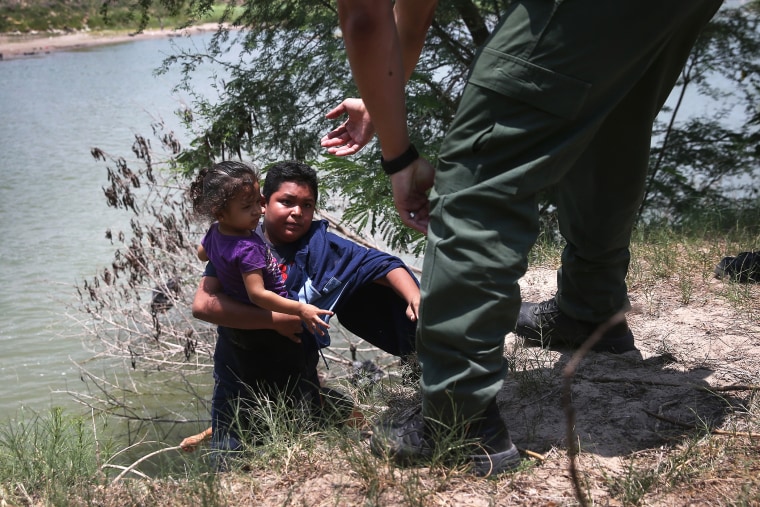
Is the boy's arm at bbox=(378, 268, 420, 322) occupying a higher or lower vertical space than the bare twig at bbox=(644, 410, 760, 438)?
higher

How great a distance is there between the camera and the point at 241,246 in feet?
10.7

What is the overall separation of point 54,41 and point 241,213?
31.9 meters

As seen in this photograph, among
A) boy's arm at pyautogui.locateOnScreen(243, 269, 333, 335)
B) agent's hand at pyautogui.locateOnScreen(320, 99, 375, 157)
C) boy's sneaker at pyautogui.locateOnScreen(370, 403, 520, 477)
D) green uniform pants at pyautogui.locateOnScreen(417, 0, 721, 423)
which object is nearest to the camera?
green uniform pants at pyautogui.locateOnScreen(417, 0, 721, 423)

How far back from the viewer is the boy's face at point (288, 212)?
3.57 meters

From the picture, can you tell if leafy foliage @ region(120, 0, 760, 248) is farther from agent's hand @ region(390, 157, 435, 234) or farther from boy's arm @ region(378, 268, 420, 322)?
agent's hand @ region(390, 157, 435, 234)

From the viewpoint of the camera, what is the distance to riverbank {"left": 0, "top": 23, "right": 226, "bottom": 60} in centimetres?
2891

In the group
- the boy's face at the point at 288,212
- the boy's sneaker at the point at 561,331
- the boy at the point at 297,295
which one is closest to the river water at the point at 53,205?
the boy at the point at 297,295

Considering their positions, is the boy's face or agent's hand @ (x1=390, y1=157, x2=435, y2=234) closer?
agent's hand @ (x1=390, y1=157, x2=435, y2=234)

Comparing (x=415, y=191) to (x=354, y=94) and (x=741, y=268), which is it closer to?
(x=741, y=268)

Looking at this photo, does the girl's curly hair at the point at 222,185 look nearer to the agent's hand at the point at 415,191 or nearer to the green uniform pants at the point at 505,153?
the agent's hand at the point at 415,191

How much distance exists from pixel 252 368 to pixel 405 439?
1.23 metres

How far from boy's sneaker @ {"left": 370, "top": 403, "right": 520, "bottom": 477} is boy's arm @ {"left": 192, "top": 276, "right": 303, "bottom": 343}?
0.96 meters

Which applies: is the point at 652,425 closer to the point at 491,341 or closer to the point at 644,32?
the point at 491,341

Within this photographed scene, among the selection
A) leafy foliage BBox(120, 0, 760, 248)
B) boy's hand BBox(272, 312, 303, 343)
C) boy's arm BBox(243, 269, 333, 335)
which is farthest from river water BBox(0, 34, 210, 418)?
boy's arm BBox(243, 269, 333, 335)
